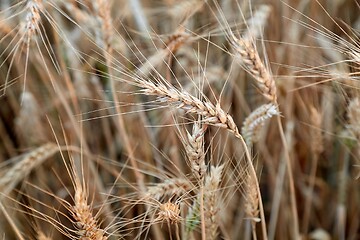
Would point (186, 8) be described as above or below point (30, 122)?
above

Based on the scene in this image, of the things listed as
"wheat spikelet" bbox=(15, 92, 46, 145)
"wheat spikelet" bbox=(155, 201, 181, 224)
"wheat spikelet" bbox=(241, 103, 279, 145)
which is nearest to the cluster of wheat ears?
"wheat spikelet" bbox=(15, 92, 46, 145)

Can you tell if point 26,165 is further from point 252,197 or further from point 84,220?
point 252,197

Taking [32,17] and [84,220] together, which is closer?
[84,220]

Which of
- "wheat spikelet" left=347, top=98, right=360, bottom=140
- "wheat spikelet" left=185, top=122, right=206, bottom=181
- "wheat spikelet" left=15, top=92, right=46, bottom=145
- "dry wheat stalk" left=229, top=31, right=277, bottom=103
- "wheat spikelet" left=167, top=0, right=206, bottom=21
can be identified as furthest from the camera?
"wheat spikelet" left=15, top=92, right=46, bottom=145

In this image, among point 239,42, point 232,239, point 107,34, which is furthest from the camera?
point 232,239

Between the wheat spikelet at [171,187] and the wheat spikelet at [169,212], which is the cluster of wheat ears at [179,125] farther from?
the wheat spikelet at [169,212]

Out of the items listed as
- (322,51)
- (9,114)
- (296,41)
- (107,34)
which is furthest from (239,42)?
(9,114)

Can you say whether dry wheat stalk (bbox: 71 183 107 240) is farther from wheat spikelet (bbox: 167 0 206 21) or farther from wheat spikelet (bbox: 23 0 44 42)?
wheat spikelet (bbox: 167 0 206 21)

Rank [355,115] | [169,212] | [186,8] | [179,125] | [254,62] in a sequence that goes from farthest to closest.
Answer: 1. [179,125]
2. [186,8]
3. [355,115]
4. [254,62]
5. [169,212]

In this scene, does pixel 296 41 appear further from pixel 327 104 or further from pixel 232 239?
pixel 232 239

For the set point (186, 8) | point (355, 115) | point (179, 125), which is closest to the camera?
point (355, 115)

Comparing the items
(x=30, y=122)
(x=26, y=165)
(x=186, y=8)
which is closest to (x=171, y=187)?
(x=26, y=165)
